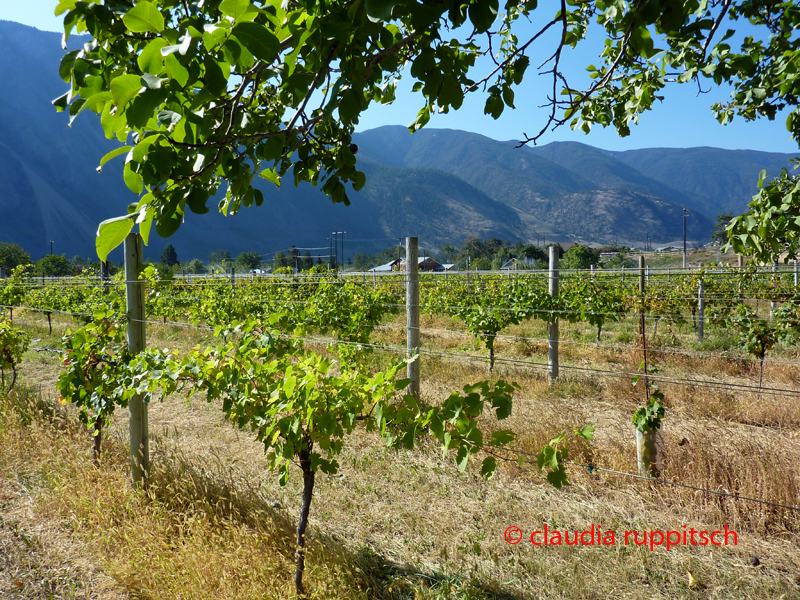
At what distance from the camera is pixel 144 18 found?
783mm

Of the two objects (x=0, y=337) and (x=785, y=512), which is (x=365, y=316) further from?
(x=785, y=512)

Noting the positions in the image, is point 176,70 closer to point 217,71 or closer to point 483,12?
point 217,71

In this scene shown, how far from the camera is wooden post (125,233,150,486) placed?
9.05ft

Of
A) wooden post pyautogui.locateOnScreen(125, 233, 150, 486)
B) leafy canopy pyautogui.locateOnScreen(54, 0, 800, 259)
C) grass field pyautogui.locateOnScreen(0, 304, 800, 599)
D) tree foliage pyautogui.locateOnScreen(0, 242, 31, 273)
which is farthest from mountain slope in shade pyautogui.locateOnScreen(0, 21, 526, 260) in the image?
leafy canopy pyautogui.locateOnScreen(54, 0, 800, 259)

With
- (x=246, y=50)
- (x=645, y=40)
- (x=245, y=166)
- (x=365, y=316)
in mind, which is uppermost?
(x=645, y=40)

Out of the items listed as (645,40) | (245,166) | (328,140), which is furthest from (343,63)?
(645,40)

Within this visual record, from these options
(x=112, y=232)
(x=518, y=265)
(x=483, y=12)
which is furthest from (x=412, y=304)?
(x=518, y=265)

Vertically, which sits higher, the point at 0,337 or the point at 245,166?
the point at 245,166

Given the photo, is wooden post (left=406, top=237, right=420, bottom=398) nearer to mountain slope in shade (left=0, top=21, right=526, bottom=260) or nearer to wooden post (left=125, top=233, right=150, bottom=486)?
wooden post (left=125, top=233, right=150, bottom=486)

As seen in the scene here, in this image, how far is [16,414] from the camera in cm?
368

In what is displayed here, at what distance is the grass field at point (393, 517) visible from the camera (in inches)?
80.6

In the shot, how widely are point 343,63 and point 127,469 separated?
9.63ft

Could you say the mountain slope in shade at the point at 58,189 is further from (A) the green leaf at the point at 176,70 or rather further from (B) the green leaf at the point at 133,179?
(A) the green leaf at the point at 176,70

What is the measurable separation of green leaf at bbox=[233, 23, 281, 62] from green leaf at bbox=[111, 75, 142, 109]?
0.60 ft
